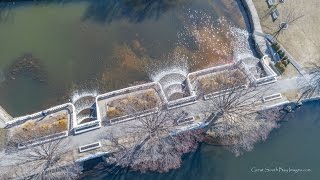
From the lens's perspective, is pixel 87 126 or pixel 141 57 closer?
pixel 87 126

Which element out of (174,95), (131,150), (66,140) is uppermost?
(174,95)

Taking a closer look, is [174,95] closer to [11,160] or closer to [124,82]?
[124,82]

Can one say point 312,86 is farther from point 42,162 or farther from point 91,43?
point 42,162

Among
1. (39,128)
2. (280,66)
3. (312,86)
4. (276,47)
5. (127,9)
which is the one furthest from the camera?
(127,9)

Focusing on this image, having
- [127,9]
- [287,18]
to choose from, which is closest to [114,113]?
[127,9]

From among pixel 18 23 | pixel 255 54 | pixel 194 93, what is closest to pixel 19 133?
pixel 18 23

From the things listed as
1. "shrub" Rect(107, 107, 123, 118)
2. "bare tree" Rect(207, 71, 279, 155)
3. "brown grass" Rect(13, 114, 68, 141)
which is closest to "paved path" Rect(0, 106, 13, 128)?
"brown grass" Rect(13, 114, 68, 141)
